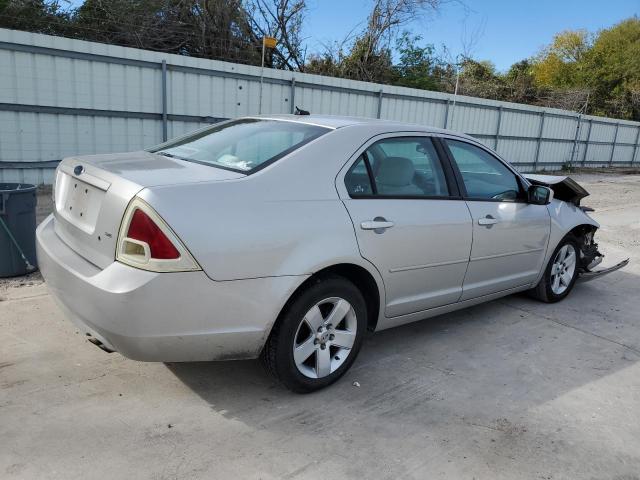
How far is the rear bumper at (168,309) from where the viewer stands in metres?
2.52

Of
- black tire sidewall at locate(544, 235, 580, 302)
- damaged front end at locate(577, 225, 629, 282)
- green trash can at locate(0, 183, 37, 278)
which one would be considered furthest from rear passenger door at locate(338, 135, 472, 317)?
green trash can at locate(0, 183, 37, 278)

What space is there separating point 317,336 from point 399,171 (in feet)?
4.20

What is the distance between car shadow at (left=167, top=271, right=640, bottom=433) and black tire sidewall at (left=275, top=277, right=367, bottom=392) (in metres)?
0.11

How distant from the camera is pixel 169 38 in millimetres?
15148

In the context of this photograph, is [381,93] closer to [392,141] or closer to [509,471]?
[392,141]

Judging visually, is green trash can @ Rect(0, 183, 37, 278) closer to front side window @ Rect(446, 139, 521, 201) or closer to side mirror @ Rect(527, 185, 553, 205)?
front side window @ Rect(446, 139, 521, 201)

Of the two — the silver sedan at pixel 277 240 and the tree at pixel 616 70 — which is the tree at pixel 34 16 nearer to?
the silver sedan at pixel 277 240

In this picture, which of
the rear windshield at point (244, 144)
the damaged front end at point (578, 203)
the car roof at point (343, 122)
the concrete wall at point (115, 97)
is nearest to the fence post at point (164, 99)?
the concrete wall at point (115, 97)

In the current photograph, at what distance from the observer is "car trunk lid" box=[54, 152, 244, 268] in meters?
2.66

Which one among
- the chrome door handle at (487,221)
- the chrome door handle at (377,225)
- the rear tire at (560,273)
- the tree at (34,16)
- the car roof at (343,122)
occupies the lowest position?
the rear tire at (560,273)

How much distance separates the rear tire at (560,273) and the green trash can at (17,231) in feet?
15.6

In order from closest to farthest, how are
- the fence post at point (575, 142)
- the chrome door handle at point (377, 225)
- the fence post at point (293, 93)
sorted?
the chrome door handle at point (377, 225) < the fence post at point (293, 93) < the fence post at point (575, 142)

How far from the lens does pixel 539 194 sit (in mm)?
4484

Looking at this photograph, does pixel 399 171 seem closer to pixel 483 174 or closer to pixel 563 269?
pixel 483 174
